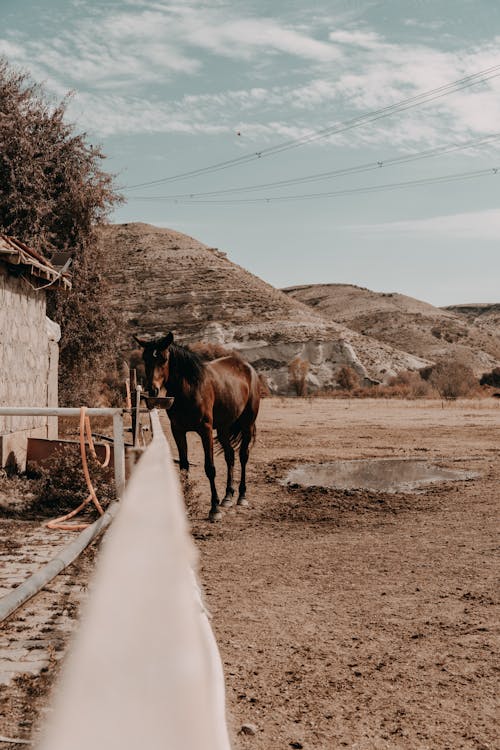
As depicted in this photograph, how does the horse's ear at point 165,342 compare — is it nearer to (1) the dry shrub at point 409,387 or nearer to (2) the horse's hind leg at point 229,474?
(2) the horse's hind leg at point 229,474

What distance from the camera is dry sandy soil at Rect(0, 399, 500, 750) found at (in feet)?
11.5

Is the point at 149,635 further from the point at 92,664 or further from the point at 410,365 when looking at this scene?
the point at 410,365

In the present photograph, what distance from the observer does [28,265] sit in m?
10.6

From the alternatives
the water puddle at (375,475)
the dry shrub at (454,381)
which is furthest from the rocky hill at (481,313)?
the water puddle at (375,475)

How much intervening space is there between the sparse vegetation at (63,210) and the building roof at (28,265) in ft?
27.6

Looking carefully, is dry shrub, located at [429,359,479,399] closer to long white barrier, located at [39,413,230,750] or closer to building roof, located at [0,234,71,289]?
building roof, located at [0,234,71,289]

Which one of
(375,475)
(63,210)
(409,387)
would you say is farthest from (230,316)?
(375,475)

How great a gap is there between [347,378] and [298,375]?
4.03 m

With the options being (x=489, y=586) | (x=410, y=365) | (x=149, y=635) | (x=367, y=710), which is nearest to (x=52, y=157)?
(x=489, y=586)

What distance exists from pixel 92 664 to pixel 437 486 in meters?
11.4

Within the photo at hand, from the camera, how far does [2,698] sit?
321cm

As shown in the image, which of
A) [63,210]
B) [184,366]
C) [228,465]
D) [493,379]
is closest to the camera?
[184,366]

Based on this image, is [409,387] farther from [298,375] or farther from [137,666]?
[137,666]

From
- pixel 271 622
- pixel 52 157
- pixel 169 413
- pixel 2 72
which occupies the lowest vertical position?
pixel 271 622
